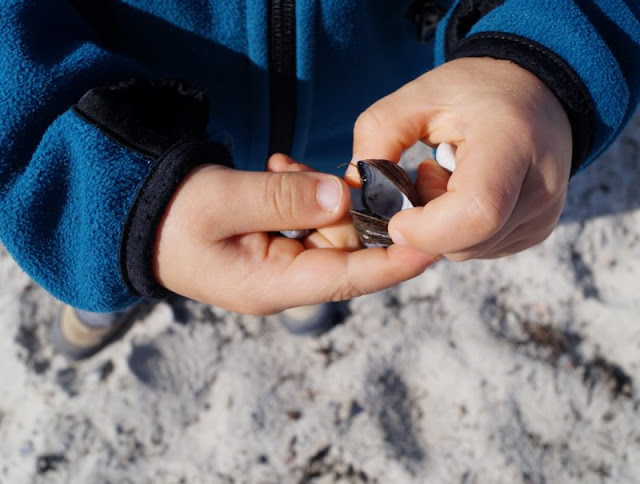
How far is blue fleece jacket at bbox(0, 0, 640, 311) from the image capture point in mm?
973

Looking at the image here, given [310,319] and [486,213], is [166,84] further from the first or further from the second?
[310,319]

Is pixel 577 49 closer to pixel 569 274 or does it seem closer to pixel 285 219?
pixel 285 219

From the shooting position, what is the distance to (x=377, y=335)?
74.0 inches

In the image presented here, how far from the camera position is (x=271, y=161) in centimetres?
112

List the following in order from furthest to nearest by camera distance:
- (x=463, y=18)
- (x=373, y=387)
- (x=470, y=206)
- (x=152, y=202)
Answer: (x=373, y=387) < (x=463, y=18) < (x=152, y=202) < (x=470, y=206)

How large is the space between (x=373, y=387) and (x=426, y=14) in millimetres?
1164

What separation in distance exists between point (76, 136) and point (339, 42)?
64cm

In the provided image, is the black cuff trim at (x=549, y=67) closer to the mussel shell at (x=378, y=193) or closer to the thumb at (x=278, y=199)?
the mussel shell at (x=378, y=193)

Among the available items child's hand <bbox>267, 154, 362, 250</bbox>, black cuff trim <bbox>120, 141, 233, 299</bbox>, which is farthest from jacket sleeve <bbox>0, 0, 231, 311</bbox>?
child's hand <bbox>267, 154, 362, 250</bbox>

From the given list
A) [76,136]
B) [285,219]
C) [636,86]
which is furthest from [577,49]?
[76,136]

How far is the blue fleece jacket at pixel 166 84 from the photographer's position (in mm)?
973

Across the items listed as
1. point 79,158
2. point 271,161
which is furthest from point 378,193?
point 79,158

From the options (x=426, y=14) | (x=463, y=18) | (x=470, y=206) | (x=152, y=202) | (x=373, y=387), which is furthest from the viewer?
(x=373, y=387)

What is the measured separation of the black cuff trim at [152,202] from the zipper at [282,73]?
357 mm
